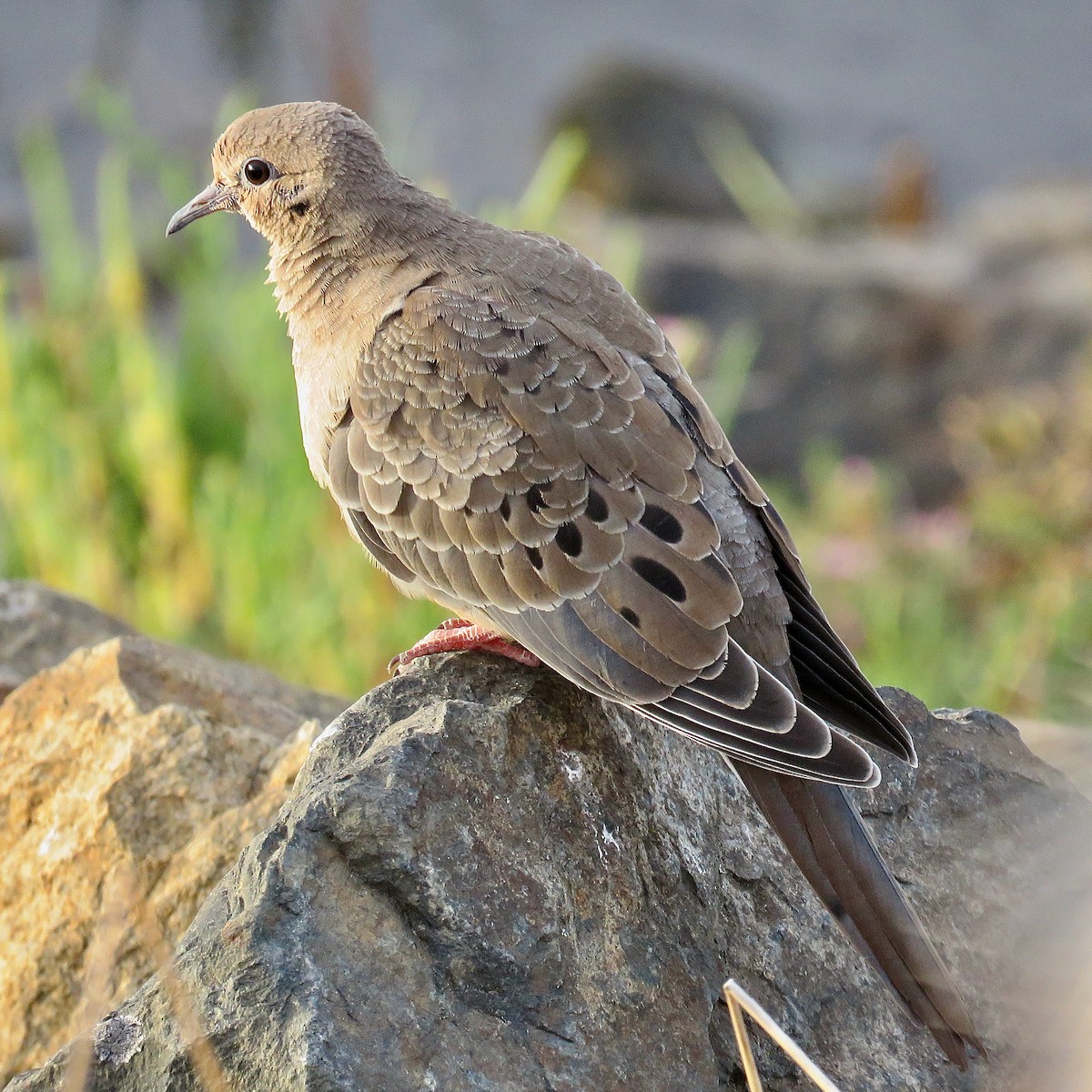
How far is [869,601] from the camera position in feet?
21.2

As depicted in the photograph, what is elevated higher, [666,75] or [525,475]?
[666,75]

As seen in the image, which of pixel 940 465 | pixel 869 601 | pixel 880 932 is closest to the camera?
pixel 880 932

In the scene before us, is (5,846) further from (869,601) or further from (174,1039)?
(869,601)

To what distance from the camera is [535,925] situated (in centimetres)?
250

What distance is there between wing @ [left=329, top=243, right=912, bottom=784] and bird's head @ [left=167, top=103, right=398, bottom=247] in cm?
43

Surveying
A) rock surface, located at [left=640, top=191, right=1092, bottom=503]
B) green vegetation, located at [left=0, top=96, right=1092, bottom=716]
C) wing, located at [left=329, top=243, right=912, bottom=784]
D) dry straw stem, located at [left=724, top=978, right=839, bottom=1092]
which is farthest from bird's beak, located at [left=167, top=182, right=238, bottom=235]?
rock surface, located at [left=640, top=191, right=1092, bottom=503]

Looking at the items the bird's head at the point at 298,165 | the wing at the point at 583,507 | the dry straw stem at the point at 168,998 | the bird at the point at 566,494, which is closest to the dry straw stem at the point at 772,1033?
the bird at the point at 566,494

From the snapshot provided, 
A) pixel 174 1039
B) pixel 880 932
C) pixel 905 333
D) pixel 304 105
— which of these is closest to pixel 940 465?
pixel 905 333

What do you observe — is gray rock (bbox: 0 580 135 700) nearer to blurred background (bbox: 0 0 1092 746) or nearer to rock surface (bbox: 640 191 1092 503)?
blurred background (bbox: 0 0 1092 746)

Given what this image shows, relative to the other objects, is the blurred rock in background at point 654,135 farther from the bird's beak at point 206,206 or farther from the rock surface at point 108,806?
the rock surface at point 108,806

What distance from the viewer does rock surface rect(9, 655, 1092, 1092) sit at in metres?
2.32

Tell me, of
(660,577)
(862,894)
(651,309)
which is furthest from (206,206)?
(651,309)

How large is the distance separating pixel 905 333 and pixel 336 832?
7.42 meters

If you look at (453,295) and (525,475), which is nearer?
(525,475)
